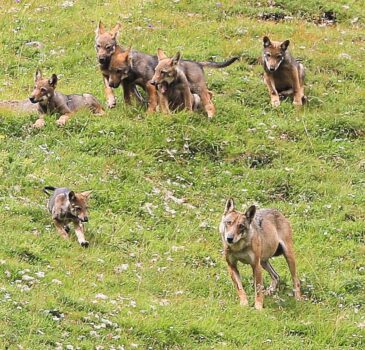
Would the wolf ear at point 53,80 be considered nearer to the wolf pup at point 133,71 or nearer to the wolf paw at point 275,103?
the wolf pup at point 133,71

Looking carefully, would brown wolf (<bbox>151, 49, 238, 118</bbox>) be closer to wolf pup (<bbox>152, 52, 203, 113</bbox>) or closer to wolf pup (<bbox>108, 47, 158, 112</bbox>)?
wolf pup (<bbox>152, 52, 203, 113</bbox>)

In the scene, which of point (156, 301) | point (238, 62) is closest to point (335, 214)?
point (156, 301)

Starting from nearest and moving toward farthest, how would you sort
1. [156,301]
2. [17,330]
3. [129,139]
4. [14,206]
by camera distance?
[17,330]
[156,301]
[14,206]
[129,139]

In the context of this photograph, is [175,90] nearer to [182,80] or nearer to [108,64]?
[182,80]

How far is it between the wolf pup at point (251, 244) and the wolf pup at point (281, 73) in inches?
273

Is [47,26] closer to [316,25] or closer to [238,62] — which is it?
[238,62]

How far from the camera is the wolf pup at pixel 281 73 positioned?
63.5 feet

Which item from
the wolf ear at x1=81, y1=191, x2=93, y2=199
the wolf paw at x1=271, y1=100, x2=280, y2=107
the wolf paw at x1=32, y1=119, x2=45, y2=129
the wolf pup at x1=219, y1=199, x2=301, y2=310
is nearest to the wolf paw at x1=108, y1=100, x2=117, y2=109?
the wolf paw at x1=32, y1=119, x2=45, y2=129

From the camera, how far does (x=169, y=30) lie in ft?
74.3

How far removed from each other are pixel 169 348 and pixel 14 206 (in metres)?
3.96

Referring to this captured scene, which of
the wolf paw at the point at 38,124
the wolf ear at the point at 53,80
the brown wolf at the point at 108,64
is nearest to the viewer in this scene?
the wolf paw at the point at 38,124

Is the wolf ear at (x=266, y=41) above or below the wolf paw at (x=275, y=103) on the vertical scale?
above

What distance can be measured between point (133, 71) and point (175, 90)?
0.84 m

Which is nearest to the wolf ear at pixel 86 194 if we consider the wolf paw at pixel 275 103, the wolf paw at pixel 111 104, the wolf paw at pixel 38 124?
the wolf paw at pixel 38 124
